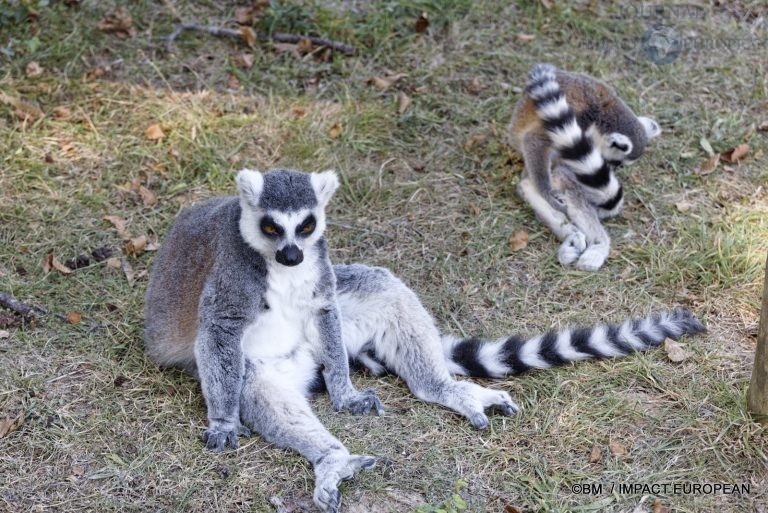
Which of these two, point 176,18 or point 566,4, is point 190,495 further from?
point 566,4

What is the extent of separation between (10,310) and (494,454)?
9.23ft

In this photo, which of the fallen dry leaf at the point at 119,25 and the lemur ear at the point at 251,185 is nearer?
the lemur ear at the point at 251,185

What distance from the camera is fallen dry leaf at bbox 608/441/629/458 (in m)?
4.19

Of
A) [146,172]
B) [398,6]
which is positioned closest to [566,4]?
[398,6]

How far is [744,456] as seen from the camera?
162 inches

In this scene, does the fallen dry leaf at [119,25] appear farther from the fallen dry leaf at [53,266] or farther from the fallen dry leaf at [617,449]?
the fallen dry leaf at [617,449]

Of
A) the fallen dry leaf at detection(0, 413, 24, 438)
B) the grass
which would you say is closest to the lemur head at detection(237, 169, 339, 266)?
the grass

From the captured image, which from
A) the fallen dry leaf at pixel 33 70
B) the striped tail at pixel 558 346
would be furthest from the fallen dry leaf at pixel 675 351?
the fallen dry leaf at pixel 33 70

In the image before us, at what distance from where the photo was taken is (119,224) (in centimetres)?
593

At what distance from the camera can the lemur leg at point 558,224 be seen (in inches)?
225

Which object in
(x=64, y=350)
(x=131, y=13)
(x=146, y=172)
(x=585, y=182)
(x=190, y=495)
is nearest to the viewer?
(x=190, y=495)

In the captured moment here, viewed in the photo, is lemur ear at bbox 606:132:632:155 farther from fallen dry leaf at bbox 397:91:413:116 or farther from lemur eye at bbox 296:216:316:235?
lemur eye at bbox 296:216:316:235

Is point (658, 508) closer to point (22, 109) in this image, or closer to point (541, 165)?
point (541, 165)

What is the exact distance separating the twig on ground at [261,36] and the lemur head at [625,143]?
2196 millimetres
